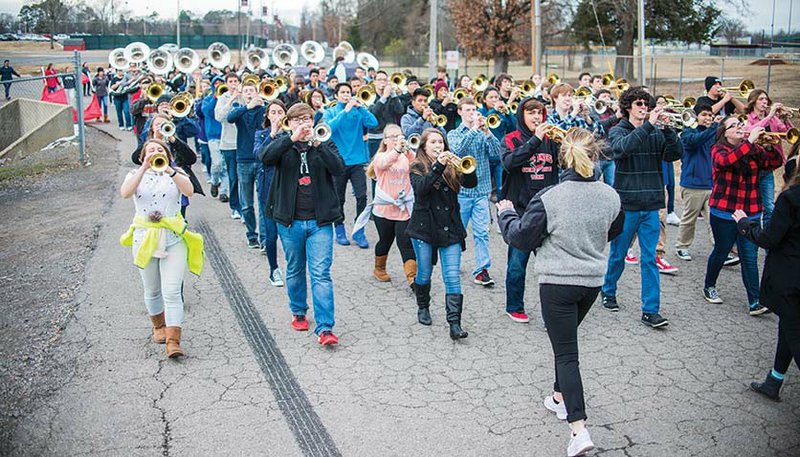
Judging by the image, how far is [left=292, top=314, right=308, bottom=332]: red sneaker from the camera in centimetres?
667

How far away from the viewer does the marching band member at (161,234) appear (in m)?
5.91

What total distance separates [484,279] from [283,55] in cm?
1298

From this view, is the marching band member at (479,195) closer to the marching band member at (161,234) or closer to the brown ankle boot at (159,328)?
the marching band member at (161,234)

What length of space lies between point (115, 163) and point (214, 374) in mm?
11287

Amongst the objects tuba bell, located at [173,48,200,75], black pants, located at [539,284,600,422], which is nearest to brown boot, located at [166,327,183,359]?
black pants, located at [539,284,600,422]

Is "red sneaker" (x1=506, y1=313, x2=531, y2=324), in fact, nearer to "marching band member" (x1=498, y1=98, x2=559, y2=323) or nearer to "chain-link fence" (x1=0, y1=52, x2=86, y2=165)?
"marching band member" (x1=498, y1=98, x2=559, y2=323)

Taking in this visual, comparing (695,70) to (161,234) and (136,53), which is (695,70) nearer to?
(136,53)

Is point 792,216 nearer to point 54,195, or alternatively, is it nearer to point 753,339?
point 753,339

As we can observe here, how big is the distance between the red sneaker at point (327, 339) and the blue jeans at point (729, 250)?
361 centimetres

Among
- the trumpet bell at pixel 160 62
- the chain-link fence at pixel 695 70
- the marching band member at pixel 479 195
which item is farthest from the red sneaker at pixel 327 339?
the trumpet bell at pixel 160 62

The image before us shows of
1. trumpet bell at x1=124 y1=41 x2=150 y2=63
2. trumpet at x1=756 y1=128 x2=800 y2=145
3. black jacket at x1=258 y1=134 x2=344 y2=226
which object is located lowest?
black jacket at x1=258 y1=134 x2=344 y2=226

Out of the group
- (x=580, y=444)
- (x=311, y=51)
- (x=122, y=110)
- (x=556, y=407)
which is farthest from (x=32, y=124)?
(x=580, y=444)

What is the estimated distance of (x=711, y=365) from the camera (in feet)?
19.3

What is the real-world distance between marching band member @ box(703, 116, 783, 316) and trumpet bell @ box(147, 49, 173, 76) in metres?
14.4
